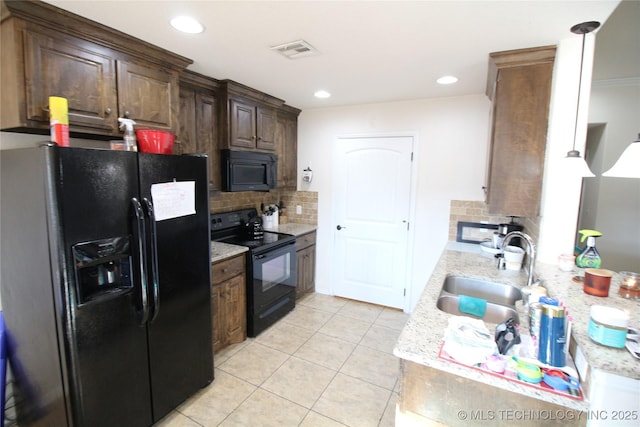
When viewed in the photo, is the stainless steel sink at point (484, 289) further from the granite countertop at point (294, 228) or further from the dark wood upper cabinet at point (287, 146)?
the dark wood upper cabinet at point (287, 146)

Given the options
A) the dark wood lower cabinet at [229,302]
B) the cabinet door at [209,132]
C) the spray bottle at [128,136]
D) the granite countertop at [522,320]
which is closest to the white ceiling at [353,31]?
the cabinet door at [209,132]

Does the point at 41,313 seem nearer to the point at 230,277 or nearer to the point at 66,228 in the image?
the point at 66,228

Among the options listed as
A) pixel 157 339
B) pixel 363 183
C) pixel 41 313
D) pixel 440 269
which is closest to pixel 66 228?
pixel 41 313

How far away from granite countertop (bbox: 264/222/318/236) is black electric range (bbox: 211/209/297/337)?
179 mm

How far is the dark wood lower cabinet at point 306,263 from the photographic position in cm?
362

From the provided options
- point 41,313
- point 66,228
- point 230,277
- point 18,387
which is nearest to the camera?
point 66,228

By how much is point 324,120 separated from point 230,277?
7.38 ft

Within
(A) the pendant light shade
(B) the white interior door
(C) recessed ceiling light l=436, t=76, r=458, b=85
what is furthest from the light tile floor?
(C) recessed ceiling light l=436, t=76, r=458, b=85

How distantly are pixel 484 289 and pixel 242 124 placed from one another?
8.30ft

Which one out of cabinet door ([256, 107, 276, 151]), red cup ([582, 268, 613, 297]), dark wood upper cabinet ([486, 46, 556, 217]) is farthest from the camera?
cabinet door ([256, 107, 276, 151])

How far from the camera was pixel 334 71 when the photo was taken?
2404 millimetres

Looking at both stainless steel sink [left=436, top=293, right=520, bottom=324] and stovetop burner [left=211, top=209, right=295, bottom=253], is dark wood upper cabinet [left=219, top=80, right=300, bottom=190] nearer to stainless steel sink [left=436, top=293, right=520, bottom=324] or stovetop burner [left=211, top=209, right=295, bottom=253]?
stovetop burner [left=211, top=209, right=295, bottom=253]

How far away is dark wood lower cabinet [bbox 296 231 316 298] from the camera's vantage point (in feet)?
11.9

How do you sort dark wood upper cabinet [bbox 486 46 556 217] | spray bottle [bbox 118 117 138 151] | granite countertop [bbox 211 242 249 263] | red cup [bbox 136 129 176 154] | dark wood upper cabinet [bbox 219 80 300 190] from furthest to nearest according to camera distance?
1. dark wood upper cabinet [bbox 219 80 300 190]
2. granite countertop [bbox 211 242 249 263]
3. dark wood upper cabinet [bbox 486 46 556 217]
4. red cup [bbox 136 129 176 154]
5. spray bottle [bbox 118 117 138 151]
